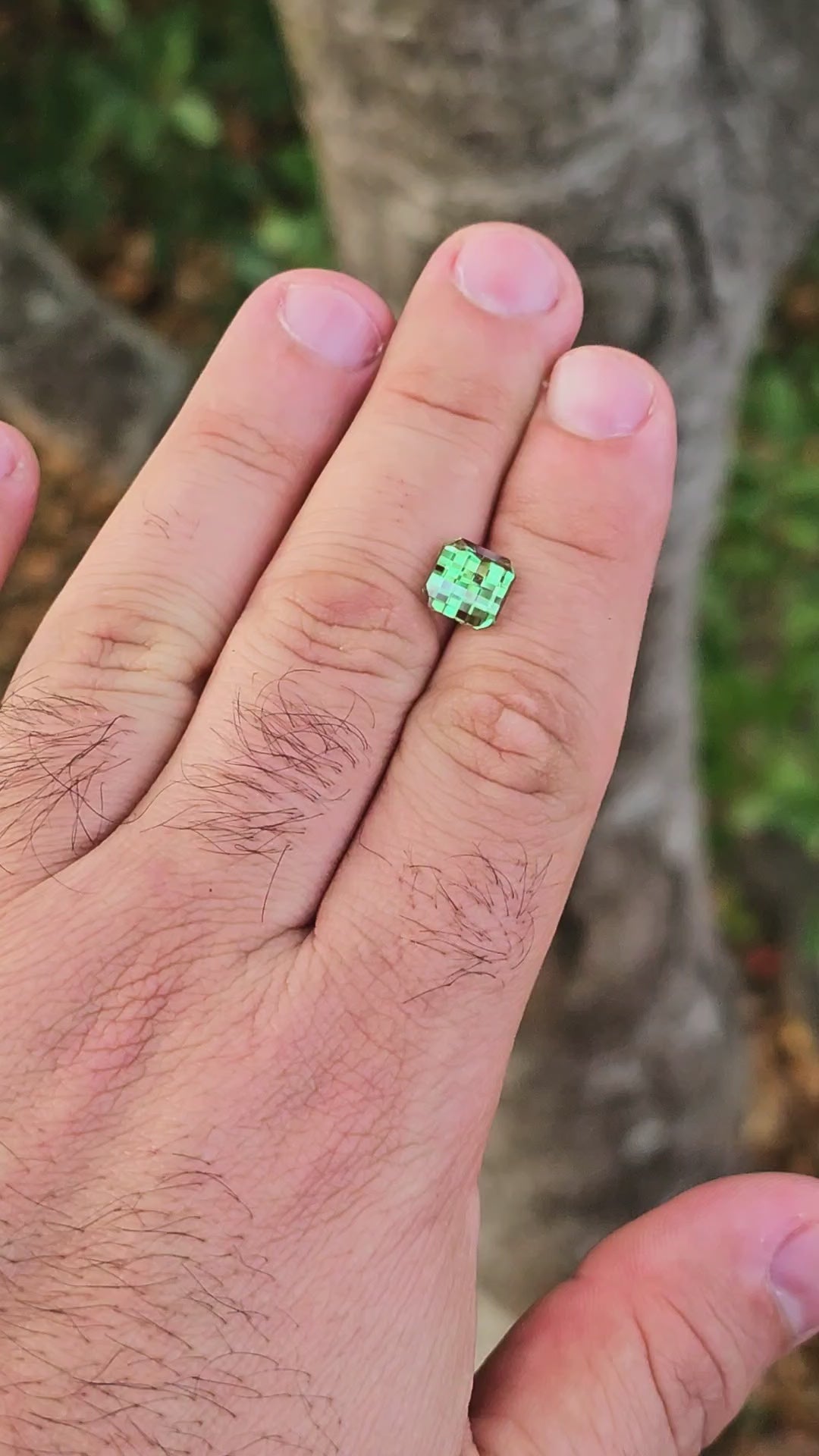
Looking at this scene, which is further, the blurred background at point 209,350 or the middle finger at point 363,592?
the blurred background at point 209,350

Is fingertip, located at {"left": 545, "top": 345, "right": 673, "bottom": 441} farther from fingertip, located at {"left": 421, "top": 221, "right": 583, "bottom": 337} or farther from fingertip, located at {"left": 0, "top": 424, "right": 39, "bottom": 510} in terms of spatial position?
fingertip, located at {"left": 0, "top": 424, "right": 39, "bottom": 510}

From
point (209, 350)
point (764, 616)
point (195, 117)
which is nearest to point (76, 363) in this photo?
point (195, 117)

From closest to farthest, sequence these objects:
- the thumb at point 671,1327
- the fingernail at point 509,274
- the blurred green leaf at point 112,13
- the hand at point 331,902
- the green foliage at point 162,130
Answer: the hand at point 331,902, the thumb at point 671,1327, the fingernail at point 509,274, the blurred green leaf at point 112,13, the green foliage at point 162,130

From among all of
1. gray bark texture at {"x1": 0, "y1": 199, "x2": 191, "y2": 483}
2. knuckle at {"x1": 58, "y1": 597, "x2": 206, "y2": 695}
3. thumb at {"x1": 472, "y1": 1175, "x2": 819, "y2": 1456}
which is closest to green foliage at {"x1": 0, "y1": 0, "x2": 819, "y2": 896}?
gray bark texture at {"x1": 0, "y1": 199, "x2": 191, "y2": 483}

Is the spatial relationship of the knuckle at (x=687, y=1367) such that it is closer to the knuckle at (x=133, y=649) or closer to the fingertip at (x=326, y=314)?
the knuckle at (x=133, y=649)

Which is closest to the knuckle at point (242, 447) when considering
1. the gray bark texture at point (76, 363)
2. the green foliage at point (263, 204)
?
the gray bark texture at point (76, 363)

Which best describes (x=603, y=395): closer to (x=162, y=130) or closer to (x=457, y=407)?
(x=457, y=407)

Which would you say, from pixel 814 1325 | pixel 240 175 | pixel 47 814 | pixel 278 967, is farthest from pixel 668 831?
pixel 240 175
